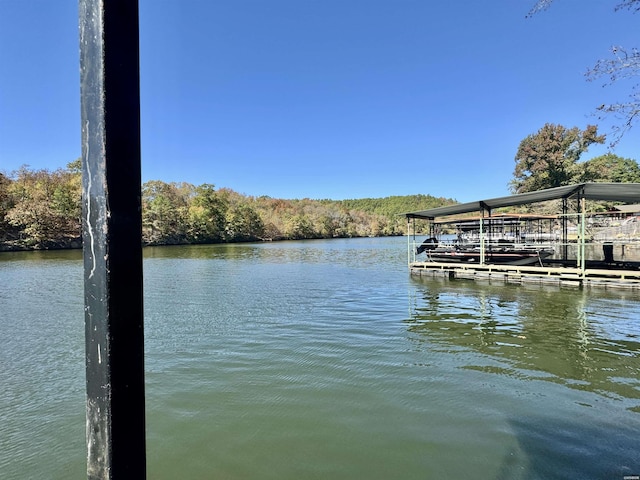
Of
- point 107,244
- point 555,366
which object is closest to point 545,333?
point 555,366

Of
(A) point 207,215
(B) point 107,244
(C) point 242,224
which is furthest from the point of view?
(C) point 242,224

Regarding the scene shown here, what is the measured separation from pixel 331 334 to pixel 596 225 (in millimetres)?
30659

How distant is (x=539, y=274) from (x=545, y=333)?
740 cm

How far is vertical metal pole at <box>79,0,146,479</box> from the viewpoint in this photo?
3.08 ft

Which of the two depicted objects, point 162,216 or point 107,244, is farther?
point 162,216

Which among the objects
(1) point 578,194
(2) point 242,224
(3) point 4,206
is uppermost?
(3) point 4,206

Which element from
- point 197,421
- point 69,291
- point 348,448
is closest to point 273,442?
point 348,448

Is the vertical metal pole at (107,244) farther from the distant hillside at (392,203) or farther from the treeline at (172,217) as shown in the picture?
the distant hillside at (392,203)

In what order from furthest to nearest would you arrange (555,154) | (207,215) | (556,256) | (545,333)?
(207,215), (555,154), (556,256), (545,333)

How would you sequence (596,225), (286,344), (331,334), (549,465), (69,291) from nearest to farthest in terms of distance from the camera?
(549,465)
(286,344)
(331,334)
(69,291)
(596,225)

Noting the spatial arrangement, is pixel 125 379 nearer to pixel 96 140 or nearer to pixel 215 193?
pixel 96 140

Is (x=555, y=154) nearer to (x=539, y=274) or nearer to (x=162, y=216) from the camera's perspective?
(x=539, y=274)

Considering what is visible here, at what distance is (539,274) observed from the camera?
13445mm

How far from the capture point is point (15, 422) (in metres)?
3.87
